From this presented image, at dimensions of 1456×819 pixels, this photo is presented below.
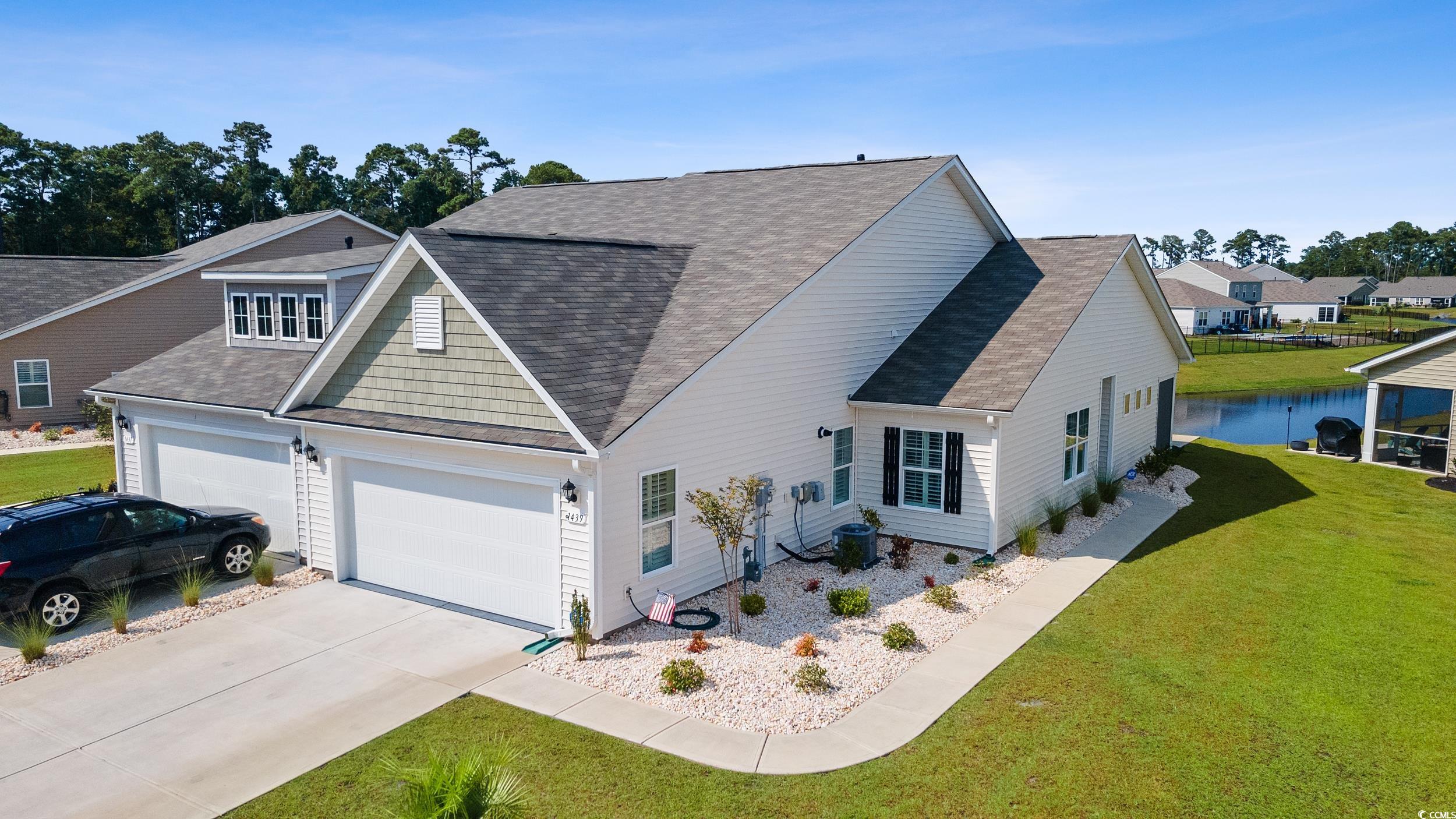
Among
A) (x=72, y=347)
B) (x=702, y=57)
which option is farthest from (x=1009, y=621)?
(x=72, y=347)

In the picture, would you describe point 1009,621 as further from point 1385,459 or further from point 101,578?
point 1385,459

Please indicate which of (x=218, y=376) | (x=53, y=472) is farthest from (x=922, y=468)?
(x=53, y=472)

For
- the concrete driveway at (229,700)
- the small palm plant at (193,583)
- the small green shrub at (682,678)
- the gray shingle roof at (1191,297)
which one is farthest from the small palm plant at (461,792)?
the gray shingle roof at (1191,297)

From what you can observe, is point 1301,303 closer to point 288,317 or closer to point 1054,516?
point 1054,516

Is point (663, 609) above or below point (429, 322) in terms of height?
below

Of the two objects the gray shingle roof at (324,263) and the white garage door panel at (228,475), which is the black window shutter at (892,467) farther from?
the white garage door panel at (228,475)
